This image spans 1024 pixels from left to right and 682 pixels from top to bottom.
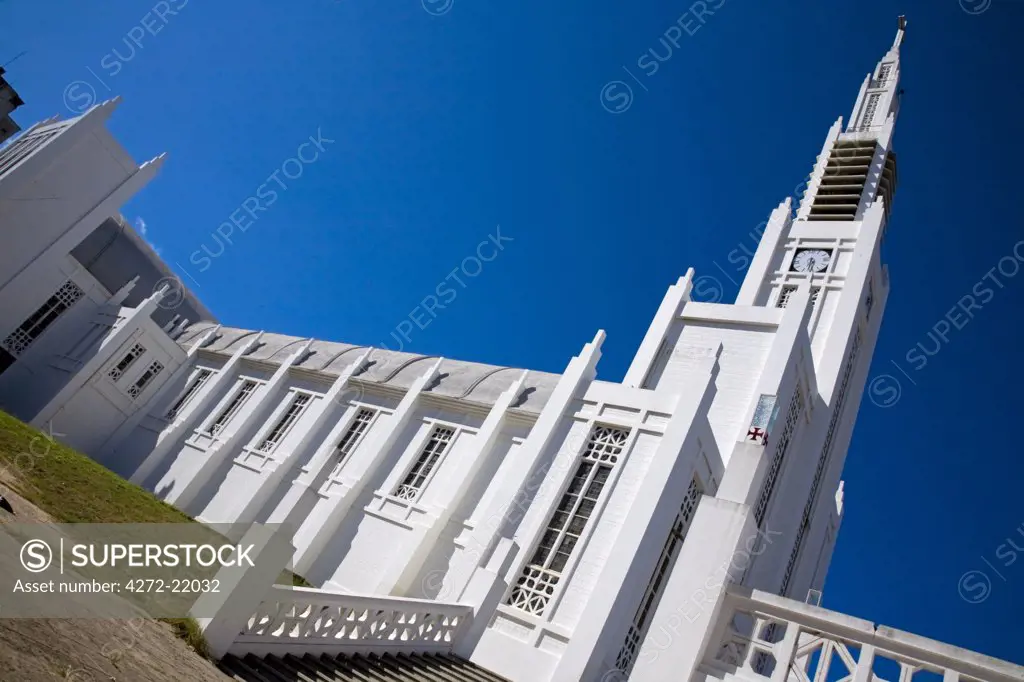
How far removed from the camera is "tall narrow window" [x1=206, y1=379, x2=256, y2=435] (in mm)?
25469

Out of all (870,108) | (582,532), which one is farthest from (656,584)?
(870,108)

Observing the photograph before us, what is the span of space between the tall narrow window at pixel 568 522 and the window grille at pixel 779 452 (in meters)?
5.08

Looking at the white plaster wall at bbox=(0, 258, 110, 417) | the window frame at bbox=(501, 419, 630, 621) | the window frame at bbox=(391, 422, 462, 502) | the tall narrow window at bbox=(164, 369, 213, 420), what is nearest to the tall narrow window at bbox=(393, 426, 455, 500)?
the window frame at bbox=(391, 422, 462, 502)

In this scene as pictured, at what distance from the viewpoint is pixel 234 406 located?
87.1ft

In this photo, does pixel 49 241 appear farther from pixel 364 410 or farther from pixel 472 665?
pixel 472 665

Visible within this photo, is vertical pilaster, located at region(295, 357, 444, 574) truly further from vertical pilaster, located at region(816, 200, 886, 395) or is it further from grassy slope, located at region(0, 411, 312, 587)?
vertical pilaster, located at region(816, 200, 886, 395)

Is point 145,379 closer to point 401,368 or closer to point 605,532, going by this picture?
point 401,368

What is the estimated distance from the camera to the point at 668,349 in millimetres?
18703

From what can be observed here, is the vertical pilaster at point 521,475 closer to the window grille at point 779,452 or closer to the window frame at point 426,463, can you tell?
the window frame at point 426,463

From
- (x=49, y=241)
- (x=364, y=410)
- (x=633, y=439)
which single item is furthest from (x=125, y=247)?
(x=633, y=439)

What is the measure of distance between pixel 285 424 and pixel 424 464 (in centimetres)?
820

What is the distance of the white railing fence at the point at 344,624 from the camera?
686cm

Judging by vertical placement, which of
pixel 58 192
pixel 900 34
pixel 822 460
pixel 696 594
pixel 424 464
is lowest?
pixel 696 594

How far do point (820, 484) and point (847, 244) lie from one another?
956cm
